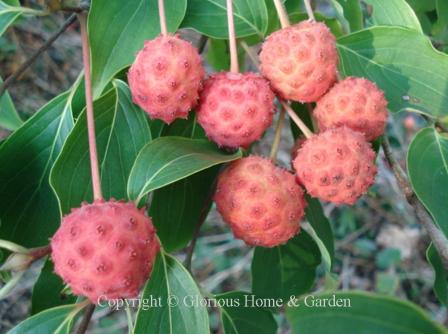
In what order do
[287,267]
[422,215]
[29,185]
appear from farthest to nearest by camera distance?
[287,267], [29,185], [422,215]

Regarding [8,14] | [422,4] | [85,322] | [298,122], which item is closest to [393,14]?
[422,4]

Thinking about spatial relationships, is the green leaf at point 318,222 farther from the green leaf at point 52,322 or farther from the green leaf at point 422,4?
the green leaf at point 422,4

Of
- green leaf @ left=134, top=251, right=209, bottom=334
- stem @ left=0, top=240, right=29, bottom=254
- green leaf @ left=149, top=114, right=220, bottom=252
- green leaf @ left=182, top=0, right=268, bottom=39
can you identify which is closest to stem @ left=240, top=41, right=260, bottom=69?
green leaf @ left=182, top=0, right=268, bottom=39

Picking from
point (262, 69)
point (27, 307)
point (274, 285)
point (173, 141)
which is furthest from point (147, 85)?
point (27, 307)

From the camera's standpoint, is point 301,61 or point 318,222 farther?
point 318,222

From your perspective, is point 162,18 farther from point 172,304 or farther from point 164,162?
point 172,304

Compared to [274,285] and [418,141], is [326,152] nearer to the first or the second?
[418,141]

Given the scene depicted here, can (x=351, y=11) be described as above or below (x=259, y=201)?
above
